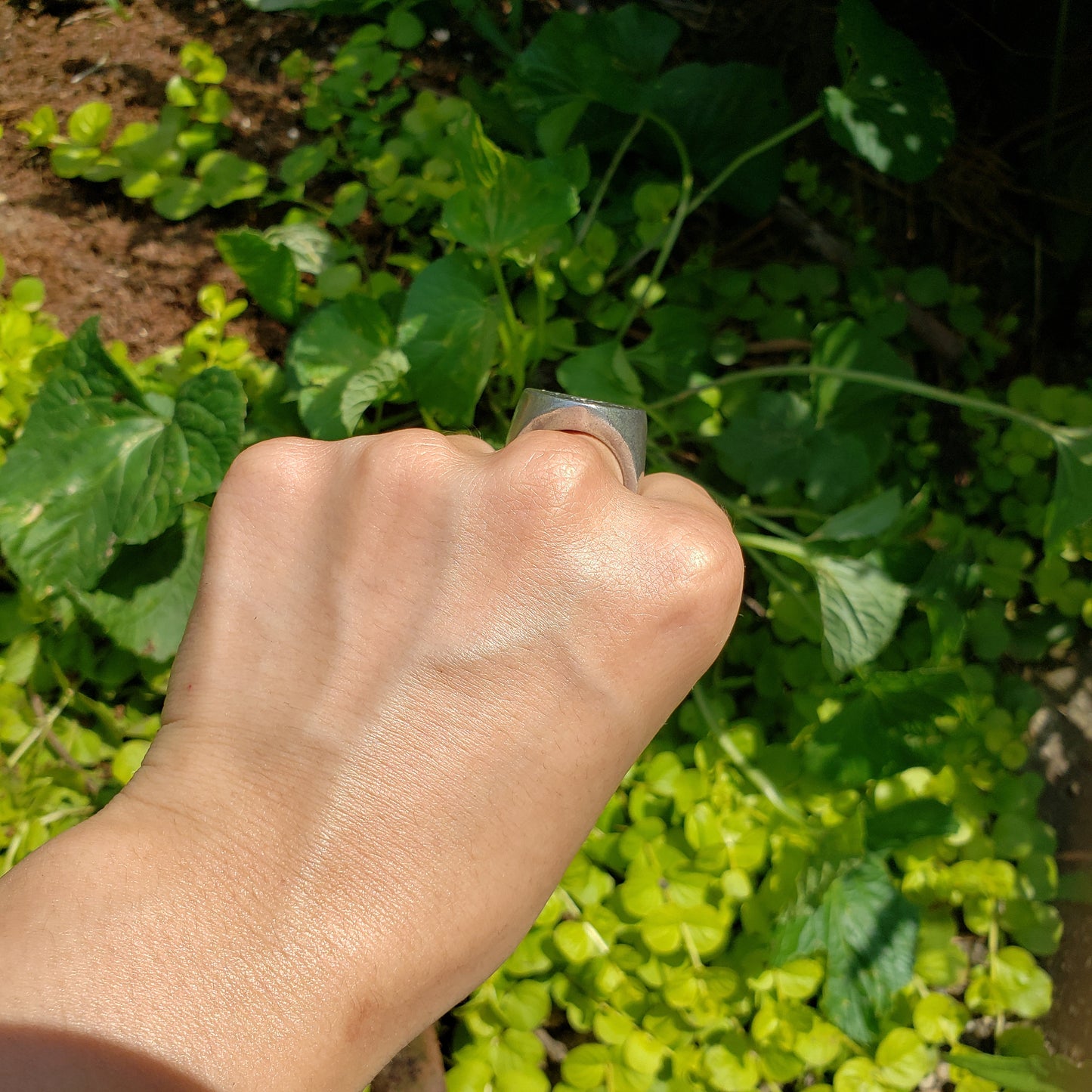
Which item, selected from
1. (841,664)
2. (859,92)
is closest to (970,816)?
(841,664)

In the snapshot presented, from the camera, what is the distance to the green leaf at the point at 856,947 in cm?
115

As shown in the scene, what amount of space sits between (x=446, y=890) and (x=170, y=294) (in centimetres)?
131

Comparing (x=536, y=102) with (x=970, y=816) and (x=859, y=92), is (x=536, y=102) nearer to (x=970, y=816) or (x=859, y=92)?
(x=859, y=92)

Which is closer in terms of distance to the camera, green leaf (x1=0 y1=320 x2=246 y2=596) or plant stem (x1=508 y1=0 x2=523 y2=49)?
green leaf (x1=0 y1=320 x2=246 y2=596)

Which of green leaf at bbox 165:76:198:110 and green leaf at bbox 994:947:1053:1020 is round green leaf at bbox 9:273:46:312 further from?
green leaf at bbox 994:947:1053:1020

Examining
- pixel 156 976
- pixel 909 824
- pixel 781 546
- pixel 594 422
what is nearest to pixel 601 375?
pixel 781 546

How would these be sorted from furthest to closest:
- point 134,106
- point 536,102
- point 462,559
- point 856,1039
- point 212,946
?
point 134,106, point 536,102, point 856,1039, point 462,559, point 212,946

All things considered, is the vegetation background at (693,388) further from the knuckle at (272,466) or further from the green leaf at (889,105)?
the knuckle at (272,466)

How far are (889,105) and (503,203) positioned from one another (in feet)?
2.18

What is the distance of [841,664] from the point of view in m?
1.22

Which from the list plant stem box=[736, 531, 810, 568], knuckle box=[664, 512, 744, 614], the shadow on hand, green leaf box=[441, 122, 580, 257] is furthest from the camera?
plant stem box=[736, 531, 810, 568]

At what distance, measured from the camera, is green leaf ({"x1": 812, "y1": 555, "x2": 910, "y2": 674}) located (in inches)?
48.1

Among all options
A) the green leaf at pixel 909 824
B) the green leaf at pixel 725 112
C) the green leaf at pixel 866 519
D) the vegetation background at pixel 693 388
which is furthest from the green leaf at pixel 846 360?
the green leaf at pixel 909 824

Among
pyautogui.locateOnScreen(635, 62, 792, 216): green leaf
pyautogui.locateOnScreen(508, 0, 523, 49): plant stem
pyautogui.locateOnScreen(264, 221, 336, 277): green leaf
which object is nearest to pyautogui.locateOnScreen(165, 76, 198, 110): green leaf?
pyautogui.locateOnScreen(264, 221, 336, 277): green leaf
